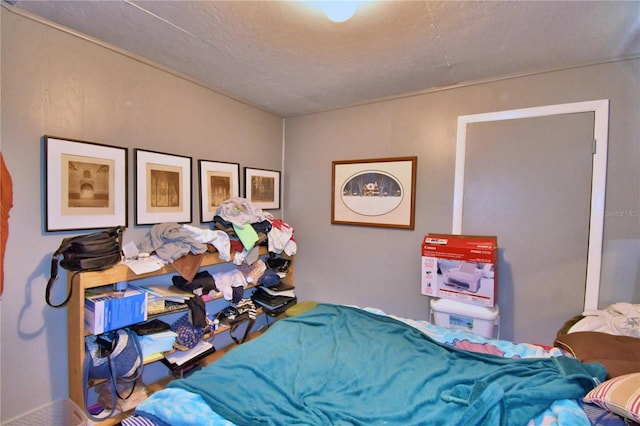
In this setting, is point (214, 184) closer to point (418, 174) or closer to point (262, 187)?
point (262, 187)

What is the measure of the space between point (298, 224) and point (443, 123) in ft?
5.75

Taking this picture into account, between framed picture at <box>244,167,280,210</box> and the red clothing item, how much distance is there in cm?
162

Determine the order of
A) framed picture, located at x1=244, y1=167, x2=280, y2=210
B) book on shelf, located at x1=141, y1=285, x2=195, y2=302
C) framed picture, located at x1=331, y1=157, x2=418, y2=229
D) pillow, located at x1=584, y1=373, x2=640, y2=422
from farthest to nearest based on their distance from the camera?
framed picture, located at x1=244, y1=167, x2=280, y2=210 < framed picture, located at x1=331, y1=157, x2=418, y2=229 < book on shelf, located at x1=141, y1=285, x2=195, y2=302 < pillow, located at x1=584, y1=373, x2=640, y2=422

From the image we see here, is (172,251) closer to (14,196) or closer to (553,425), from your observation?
(14,196)

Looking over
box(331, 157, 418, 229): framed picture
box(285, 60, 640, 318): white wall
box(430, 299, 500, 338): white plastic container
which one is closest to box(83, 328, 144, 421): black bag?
box(285, 60, 640, 318): white wall

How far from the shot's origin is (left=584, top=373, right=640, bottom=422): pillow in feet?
3.11

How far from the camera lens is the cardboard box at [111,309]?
154 cm

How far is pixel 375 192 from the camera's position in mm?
2701

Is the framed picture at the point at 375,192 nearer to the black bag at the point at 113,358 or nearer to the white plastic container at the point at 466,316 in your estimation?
the white plastic container at the point at 466,316

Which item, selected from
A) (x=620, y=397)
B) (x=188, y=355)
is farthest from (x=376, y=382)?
(x=188, y=355)

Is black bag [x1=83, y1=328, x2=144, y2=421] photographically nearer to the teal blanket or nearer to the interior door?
the teal blanket

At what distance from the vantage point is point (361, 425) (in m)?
1.04

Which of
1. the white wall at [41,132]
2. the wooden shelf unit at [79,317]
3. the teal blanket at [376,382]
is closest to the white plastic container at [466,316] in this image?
the teal blanket at [376,382]

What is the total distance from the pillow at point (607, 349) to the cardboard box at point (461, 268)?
472 mm
